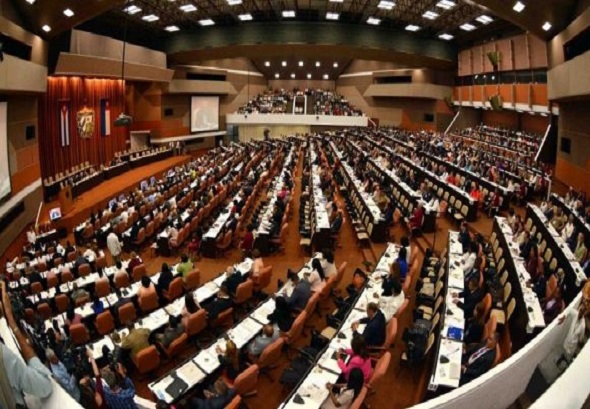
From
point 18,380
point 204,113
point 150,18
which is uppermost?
point 150,18

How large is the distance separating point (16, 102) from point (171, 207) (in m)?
6.81

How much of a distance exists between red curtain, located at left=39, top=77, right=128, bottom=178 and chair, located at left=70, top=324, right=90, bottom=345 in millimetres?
15015

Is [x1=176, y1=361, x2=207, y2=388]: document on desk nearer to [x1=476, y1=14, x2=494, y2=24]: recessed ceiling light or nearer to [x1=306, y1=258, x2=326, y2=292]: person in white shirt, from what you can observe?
[x1=306, y1=258, x2=326, y2=292]: person in white shirt

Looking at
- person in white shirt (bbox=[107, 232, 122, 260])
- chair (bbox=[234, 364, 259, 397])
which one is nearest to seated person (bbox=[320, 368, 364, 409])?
chair (bbox=[234, 364, 259, 397])

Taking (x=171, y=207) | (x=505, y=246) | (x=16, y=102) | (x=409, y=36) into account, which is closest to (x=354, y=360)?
(x=505, y=246)

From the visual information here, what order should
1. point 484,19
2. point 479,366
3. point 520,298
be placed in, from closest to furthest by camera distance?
point 479,366 → point 520,298 → point 484,19

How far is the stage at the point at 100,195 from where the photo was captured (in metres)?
16.3

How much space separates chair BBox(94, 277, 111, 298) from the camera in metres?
9.20

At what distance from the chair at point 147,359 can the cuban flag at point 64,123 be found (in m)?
18.1

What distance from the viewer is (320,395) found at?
17.7 ft

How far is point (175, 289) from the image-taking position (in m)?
8.93

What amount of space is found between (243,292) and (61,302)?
347 cm

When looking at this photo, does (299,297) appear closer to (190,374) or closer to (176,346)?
(176,346)

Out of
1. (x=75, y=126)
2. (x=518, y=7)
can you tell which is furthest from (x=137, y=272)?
(x=75, y=126)
